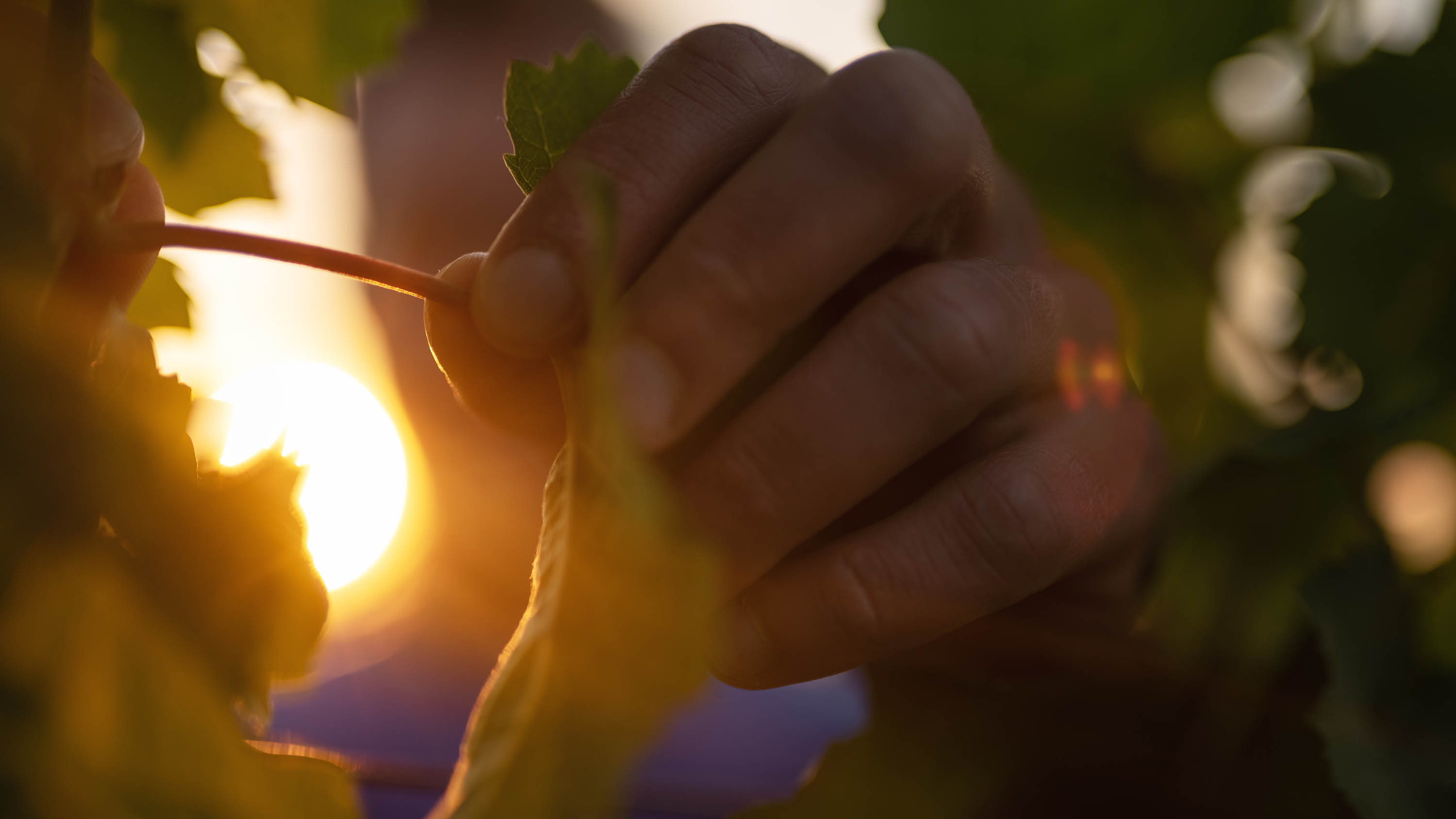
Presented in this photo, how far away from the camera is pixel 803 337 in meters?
0.36

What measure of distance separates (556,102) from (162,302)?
191 mm

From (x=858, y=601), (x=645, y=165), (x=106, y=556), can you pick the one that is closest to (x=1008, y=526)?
(x=858, y=601)

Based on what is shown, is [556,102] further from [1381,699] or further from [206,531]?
[1381,699]

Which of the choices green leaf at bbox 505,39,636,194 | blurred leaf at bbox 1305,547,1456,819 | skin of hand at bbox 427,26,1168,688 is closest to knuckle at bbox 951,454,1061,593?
skin of hand at bbox 427,26,1168,688

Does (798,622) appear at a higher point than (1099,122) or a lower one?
lower

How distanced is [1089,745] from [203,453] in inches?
12.9

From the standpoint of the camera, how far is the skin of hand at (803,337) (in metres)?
0.30

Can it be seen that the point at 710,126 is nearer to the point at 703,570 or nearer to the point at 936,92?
the point at 936,92

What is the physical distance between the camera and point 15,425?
0.13 metres

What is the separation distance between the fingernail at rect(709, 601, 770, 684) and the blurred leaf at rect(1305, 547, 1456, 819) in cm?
20

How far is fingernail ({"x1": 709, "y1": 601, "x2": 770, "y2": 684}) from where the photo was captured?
336mm

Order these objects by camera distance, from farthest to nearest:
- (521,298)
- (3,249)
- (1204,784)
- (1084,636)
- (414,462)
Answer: (414,462) < (1084,636) < (1204,784) < (521,298) < (3,249)

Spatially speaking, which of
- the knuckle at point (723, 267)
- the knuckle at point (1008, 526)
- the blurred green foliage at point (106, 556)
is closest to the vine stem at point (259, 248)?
the blurred green foliage at point (106, 556)

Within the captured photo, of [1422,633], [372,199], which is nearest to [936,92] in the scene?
[1422,633]
